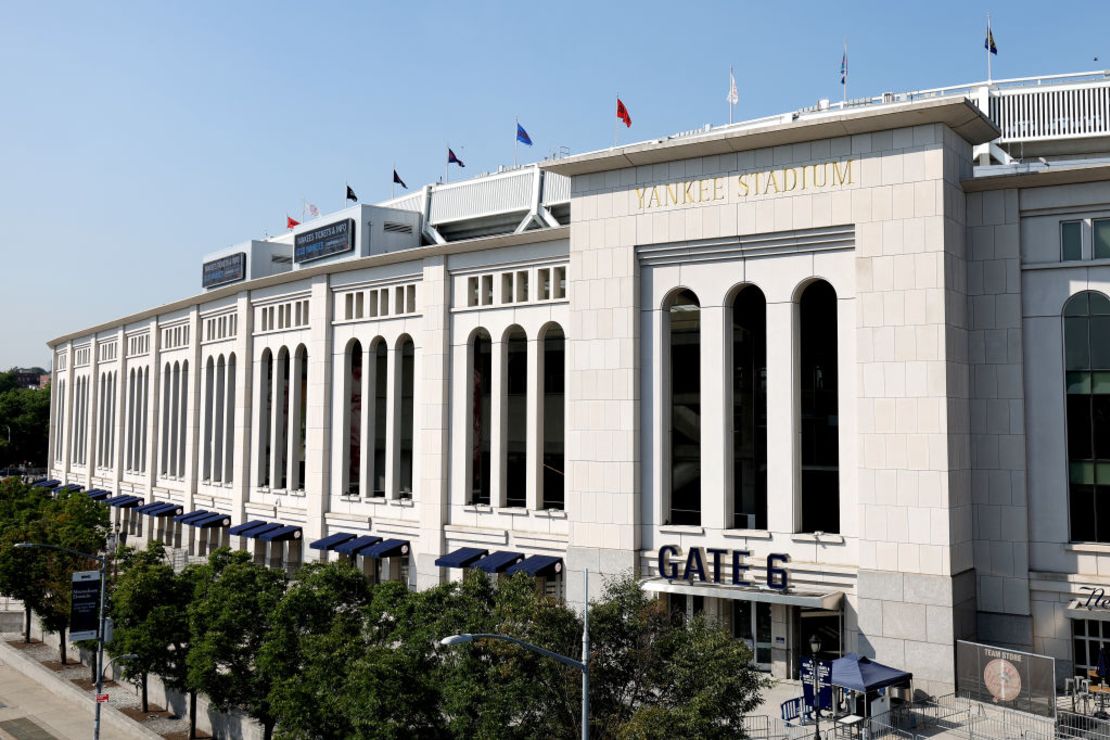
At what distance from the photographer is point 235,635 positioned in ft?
115

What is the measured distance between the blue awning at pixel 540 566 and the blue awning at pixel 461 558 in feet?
7.05

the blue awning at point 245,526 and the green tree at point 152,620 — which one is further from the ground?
the blue awning at point 245,526

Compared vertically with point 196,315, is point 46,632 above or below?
below

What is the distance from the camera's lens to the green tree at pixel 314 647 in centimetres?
2764

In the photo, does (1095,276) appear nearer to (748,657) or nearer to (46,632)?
(748,657)

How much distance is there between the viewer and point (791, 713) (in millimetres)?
31562

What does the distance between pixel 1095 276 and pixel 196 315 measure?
192 ft

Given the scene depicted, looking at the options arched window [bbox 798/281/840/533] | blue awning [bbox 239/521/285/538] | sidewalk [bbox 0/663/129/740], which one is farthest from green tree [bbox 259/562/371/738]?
blue awning [bbox 239/521/285/538]

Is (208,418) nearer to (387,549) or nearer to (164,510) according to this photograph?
(164,510)

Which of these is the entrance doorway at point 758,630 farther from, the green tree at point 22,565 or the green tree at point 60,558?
the green tree at point 22,565

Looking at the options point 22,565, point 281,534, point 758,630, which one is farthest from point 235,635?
point 22,565

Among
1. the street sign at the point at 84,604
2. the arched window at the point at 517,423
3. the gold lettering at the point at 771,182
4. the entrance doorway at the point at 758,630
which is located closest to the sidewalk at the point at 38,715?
the street sign at the point at 84,604

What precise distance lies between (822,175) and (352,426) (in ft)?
101

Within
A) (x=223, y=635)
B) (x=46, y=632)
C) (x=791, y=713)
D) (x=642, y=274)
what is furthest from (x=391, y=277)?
(x=791, y=713)
